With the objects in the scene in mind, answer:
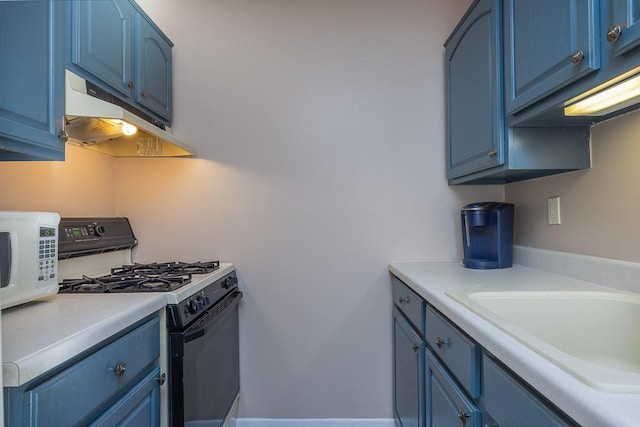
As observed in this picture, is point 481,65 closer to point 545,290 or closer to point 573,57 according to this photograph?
point 573,57

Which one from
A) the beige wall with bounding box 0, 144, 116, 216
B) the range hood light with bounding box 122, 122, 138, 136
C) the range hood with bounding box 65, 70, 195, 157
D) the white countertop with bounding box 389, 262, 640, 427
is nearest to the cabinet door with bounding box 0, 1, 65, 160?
the range hood with bounding box 65, 70, 195, 157

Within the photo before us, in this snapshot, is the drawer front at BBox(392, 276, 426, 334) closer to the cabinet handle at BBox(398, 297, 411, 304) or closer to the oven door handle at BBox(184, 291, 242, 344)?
the cabinet handle at BBox(398, 297, 411, 304)

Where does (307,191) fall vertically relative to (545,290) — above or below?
above

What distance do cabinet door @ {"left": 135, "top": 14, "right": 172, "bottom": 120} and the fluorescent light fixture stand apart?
1.74 metres

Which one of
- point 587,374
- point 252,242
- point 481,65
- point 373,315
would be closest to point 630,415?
point 587,374

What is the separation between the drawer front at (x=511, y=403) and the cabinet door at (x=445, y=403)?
0.32ft

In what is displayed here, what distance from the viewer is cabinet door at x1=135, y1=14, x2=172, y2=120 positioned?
5.55ft

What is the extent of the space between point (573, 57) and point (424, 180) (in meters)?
1.11

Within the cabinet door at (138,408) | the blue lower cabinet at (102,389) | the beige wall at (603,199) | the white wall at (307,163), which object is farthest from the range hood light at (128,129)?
the beige wall at (603,199)

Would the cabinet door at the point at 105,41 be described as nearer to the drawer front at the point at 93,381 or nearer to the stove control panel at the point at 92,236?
the stove control panel at the point at 92,236

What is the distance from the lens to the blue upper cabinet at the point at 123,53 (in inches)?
51.4

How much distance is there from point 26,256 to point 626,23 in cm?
160

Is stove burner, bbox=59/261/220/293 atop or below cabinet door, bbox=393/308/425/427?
atop

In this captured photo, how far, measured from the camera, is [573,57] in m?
0.95
